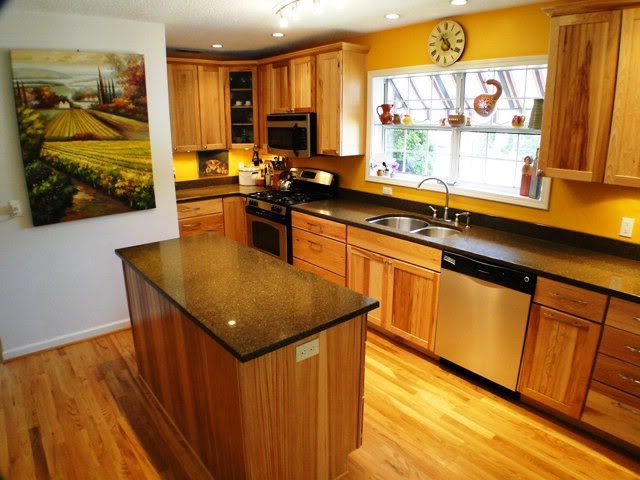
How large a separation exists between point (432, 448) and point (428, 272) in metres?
1.11

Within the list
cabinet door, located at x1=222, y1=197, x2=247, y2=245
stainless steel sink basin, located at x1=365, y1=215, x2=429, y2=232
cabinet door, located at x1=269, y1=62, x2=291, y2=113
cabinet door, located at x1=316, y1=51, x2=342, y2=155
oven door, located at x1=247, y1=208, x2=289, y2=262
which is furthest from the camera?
cabinet door, located at x1=222, y1=197, x2=247, y2=245

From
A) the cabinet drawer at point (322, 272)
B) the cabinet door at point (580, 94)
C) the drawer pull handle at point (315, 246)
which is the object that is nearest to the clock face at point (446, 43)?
the cabinet door at point (580, 94)

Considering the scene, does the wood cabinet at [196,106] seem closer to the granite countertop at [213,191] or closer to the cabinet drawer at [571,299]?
the granite countertop at [213,191]

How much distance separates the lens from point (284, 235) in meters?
4.30

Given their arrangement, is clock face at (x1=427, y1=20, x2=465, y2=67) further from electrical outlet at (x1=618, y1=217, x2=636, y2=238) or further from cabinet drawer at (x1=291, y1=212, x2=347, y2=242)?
electrical outlet at (x1=618, y1=217, x2=636, y2=238)

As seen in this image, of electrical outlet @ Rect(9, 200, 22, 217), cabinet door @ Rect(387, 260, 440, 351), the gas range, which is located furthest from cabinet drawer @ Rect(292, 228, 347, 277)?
electrical outlet @ Rect(9, 200, 22, 217)

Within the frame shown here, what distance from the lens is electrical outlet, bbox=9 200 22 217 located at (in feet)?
10.1

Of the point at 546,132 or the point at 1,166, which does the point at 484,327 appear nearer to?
the point at 546,132

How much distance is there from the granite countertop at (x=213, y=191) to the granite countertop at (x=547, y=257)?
1748 millimetres

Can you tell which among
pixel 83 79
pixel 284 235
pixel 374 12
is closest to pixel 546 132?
pixel 374 12

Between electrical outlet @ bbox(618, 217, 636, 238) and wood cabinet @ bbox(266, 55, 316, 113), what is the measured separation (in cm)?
263

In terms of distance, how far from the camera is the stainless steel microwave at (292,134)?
4230 mm

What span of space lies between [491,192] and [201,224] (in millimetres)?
2831

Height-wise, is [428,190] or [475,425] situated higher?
[428,190]
